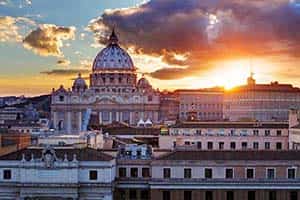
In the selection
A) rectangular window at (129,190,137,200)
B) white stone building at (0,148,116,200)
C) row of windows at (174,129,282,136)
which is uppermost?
row of windows at (174,129,282,136)

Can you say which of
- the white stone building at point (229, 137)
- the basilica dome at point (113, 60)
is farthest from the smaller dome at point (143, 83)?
the white stone building at point (229, 137)

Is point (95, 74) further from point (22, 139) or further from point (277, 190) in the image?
point (277, 190)

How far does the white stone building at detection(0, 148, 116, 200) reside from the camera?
129 ft

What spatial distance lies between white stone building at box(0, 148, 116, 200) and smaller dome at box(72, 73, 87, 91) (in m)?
125

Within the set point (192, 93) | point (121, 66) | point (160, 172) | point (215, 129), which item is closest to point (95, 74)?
point (121, 66)


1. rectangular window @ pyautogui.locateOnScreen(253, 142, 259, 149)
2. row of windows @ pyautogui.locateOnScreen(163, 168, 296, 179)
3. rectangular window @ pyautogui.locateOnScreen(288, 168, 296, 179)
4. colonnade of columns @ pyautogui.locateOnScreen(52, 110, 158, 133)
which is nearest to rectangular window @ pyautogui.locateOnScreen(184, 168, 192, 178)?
row of windows @ pyautogui.locateOnScreen(163, 168, 296, 179)

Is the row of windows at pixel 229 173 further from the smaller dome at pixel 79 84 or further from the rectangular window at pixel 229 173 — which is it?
the smaller dome at pixel 79 84

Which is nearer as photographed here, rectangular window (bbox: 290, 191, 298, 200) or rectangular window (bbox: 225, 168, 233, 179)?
rectangular window (bbox: 290, 191, 298, 200)

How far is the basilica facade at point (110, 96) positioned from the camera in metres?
156

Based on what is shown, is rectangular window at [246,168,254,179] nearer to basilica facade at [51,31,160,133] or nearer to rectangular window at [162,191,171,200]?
rectangular window at [162,191,171,200]

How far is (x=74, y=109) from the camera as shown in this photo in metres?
159

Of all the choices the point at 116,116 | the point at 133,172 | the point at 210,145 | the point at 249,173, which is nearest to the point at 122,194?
the point at 133,172

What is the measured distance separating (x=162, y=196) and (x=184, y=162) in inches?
79.1

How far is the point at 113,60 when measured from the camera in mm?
167125
